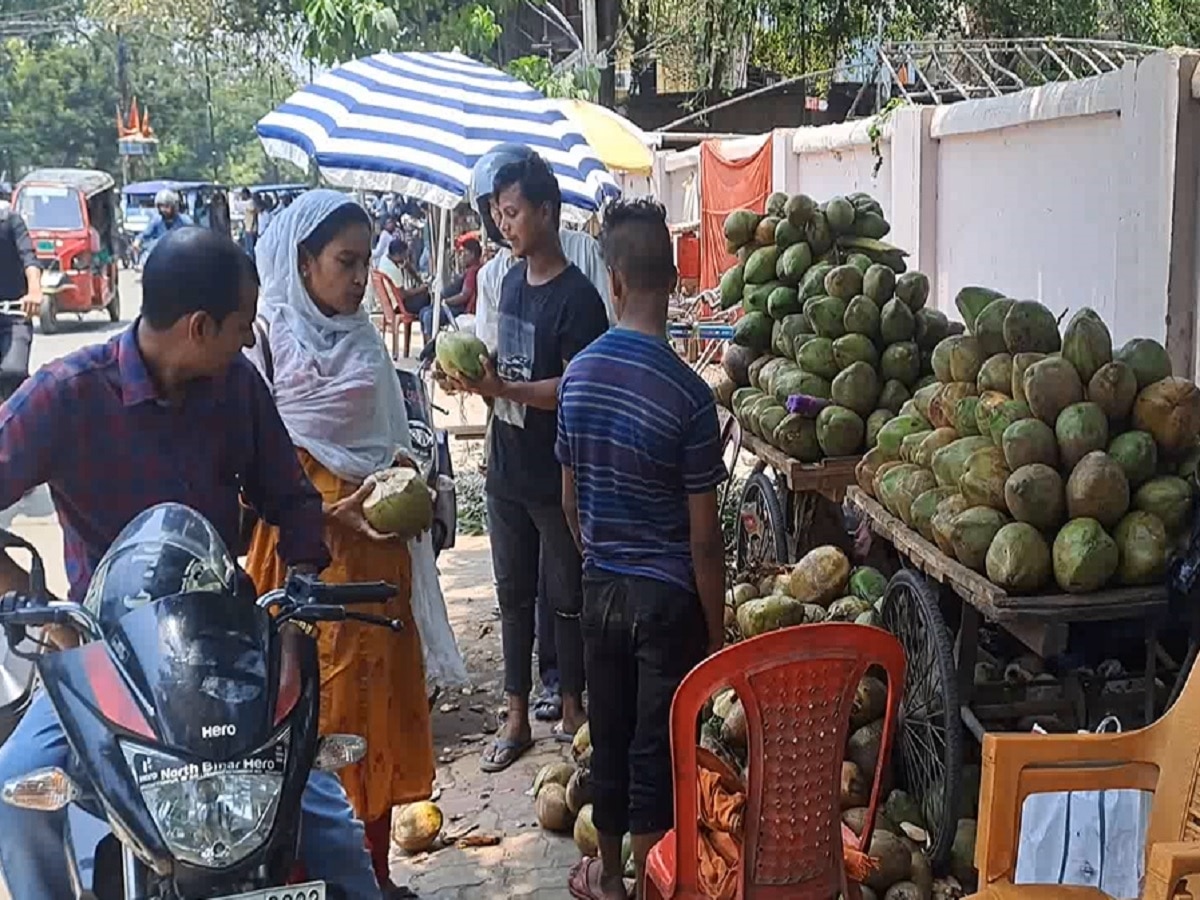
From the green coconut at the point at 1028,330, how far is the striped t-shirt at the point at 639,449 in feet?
4.66

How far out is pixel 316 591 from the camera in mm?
2262

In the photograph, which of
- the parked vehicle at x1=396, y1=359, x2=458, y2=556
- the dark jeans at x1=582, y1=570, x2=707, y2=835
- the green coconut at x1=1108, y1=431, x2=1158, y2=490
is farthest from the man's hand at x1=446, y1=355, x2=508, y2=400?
the green coconut at x1=1108, y1=431, x2=1158, y2=490

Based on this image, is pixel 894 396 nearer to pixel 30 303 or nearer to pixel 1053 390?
pixel 1053 390

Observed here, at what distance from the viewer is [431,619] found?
4055mm

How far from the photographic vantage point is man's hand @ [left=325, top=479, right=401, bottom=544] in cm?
331

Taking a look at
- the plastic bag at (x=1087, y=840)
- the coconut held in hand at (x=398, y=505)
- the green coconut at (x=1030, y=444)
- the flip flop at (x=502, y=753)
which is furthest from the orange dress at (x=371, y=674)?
the green coconut at (x=1030, y=444)

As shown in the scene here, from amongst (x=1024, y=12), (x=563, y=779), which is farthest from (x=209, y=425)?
(x=1024, y=12)

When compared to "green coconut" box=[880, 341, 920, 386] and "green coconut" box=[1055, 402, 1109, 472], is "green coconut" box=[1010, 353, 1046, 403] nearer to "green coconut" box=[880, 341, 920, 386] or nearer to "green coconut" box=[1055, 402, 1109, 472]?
"green coconut" box=[1055, 402, 1109, 472]

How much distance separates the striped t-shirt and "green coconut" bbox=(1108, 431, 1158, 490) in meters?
1.22

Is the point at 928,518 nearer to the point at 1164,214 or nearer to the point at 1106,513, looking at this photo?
the point at 1106,513

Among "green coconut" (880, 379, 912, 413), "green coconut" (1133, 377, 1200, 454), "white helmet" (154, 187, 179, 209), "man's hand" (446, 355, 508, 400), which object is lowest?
"green coconut" (880, 379, 912, 413)

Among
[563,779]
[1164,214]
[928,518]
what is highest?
[1164,214]

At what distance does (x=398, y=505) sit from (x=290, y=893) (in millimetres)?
1529

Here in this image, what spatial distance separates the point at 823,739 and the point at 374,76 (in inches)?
223
